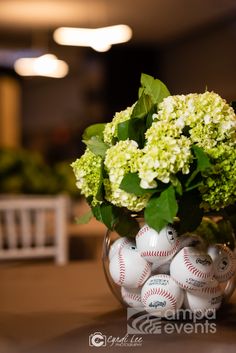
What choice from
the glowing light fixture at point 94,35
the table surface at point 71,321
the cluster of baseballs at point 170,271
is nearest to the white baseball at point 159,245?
the cluster of baseballs at point 170,271

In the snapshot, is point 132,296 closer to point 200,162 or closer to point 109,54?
point 200,162

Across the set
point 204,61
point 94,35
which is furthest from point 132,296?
point 204,61

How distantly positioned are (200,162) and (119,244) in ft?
0.65

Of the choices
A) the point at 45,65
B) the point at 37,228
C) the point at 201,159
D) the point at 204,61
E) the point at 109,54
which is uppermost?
the point at 109,54

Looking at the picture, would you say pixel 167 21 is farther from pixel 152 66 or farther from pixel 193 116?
pixel 193 116

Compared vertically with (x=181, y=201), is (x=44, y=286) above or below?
below

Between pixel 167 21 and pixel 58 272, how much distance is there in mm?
4819

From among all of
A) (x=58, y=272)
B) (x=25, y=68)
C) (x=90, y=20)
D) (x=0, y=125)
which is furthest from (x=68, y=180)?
(x=0, y=125)

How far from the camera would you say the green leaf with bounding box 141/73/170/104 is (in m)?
0.87

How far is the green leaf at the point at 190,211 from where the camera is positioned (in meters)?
0.80

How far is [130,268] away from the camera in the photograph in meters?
0.85

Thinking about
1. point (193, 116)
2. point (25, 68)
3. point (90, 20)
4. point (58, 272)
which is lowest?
point (58, 272)

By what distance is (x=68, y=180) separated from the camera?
2.85 m

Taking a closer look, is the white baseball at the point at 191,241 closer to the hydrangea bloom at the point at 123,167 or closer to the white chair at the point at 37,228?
the hydrangea bloom at the point at 123,167
